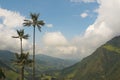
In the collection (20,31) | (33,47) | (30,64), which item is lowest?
(30,64)

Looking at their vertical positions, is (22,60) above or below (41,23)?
below

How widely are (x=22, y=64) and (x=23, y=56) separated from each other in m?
2.64

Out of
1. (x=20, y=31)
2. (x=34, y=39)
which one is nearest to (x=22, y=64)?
(x=34, y=39)

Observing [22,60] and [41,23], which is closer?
[22,60]

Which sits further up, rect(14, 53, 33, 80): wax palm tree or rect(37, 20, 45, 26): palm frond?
rect(37, 20, 45, 26): palm frond

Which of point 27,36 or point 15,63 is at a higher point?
point 27,36

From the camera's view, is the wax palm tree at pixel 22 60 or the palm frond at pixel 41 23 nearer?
the wax palm tree at pixel 22 60

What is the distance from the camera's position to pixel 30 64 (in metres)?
85.1

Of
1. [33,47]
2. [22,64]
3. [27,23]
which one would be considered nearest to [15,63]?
[22,64]

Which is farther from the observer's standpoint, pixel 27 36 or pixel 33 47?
pixel 27 36

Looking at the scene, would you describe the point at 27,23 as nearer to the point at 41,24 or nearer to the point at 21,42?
the point at 41,24

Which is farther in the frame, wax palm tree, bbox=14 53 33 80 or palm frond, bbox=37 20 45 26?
palm frond, bbox=37 20 45 26

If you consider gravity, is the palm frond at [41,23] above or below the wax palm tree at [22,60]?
above

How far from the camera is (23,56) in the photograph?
3337 inches
